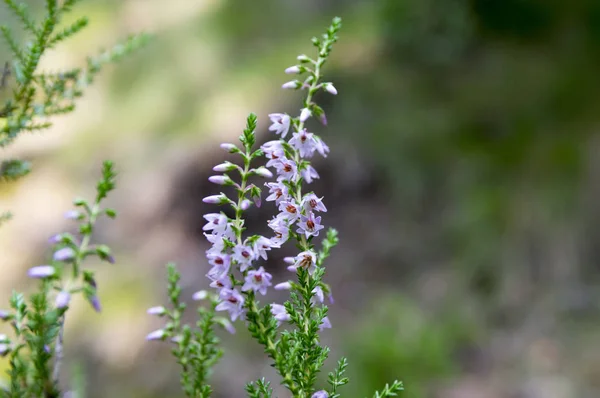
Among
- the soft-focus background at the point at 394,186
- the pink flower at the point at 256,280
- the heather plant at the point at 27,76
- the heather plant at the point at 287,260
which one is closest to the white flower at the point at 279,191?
the heather plant at the point at 287,260

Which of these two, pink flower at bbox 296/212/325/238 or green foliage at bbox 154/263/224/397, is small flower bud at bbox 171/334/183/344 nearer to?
green foliage at bbox 154/263/224/397

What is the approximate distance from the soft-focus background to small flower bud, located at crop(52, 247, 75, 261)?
276 cm

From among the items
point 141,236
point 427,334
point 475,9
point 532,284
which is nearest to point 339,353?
point 427,334

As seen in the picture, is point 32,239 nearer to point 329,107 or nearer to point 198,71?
point 198,71

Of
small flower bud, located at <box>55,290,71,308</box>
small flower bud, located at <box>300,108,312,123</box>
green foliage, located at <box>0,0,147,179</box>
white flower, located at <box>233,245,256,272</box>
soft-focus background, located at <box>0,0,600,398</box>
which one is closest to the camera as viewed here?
small flower bud, located at <box>55,290,71,308</box>

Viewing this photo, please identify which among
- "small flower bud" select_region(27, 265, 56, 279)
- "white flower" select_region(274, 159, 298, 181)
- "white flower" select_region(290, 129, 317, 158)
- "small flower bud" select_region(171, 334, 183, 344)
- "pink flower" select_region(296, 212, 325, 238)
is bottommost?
"small flower bud" select_region(27, 265, 56, 279)

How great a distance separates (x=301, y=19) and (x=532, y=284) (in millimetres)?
2876

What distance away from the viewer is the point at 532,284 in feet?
12.5

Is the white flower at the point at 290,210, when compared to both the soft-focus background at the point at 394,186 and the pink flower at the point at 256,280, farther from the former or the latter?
the soft-focus background at the point at 394,186

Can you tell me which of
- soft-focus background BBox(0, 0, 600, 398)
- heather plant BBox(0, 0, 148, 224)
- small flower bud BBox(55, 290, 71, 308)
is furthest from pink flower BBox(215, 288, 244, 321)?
soft-focus background BBox(0, 0, 600, 398)

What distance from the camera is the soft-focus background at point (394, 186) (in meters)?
3.55

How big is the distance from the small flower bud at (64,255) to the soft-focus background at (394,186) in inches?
109

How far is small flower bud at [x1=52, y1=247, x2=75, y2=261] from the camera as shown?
2.27 ft

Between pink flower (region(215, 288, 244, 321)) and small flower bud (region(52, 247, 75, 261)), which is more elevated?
pink flower (region(215, 288, 244, 321))
